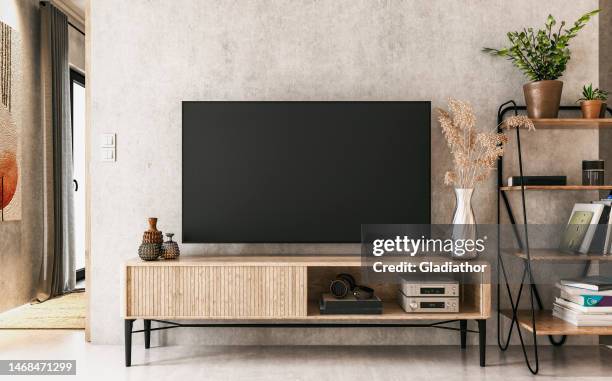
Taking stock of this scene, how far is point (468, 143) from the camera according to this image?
2.82 metres

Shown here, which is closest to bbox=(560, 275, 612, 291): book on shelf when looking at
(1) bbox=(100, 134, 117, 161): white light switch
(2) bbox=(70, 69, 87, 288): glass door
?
(1) bbox=(100, 134, 117, 161): white light switch

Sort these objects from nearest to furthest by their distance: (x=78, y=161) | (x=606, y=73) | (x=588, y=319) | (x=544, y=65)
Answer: (x=588, y=319) → (x=544, y=65) → (x=606, y=73) → (x=78, y=161)

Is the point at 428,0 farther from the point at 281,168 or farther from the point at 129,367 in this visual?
the point at 129,367

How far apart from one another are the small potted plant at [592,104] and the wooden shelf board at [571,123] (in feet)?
0.17

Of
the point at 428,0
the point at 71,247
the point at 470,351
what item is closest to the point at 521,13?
the point at 428,0

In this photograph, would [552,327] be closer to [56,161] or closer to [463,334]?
[463,334]

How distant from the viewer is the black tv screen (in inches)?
110

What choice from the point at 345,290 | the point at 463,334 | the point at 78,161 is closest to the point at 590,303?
the point at 463,334

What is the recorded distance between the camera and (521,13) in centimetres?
298

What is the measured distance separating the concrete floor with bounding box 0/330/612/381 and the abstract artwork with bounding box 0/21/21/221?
3.39 ft

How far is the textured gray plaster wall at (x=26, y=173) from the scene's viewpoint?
3.71m

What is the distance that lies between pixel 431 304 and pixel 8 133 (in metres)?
3.22

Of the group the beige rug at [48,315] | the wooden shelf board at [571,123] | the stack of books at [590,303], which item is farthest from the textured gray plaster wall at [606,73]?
the beige rug at [48,315]

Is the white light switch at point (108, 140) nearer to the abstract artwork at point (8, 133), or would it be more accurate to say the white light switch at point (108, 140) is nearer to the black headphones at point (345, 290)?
the abstract artwork at point (8, 133)
